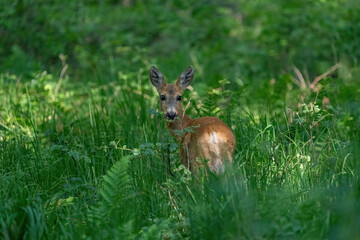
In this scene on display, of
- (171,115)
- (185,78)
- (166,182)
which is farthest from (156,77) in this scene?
(166,182)

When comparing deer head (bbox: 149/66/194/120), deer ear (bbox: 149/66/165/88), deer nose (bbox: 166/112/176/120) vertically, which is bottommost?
deer nose (bbox: 166/112/176/120)

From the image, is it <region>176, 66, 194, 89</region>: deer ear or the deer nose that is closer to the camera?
the deer nose

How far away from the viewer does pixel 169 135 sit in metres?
4.20

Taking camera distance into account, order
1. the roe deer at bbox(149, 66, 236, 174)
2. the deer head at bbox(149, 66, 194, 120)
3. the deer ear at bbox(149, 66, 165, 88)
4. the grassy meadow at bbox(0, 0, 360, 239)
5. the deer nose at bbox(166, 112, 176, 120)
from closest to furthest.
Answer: the grassy meadow at bbox(0, 0, 360, 239)
the roe deer at bbox(149, 66, 236, 174)
the deer nose at bbox(166, 112, 176, 120)
the deer head at bbox(149, 66, 194, 120)
the deer ear at bbox(149, 66, 165, 88)

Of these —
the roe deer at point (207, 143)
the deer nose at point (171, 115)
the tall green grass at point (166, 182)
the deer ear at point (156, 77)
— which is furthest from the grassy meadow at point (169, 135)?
the deer ear at point (156, 77)

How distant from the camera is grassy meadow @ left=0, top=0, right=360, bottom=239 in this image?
3066 millimetres

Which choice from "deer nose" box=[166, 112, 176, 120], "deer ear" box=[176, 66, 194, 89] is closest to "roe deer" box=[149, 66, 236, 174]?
"deer nose" box=[166, 112, 176, 120]

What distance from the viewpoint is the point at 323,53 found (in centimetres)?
937

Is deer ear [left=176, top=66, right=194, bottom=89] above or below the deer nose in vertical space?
above

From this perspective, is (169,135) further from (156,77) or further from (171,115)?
(156,77)

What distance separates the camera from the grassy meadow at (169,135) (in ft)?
10.1

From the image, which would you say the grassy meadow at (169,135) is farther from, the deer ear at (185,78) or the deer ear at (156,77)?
the deer ear at (156,77)

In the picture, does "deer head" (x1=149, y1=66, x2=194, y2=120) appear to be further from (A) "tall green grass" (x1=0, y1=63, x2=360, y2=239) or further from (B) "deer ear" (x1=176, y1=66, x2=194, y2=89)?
(A) "tall green grass" (x1=0, y1=63, x2=360, y2=239)

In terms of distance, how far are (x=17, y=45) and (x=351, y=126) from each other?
6.29m
